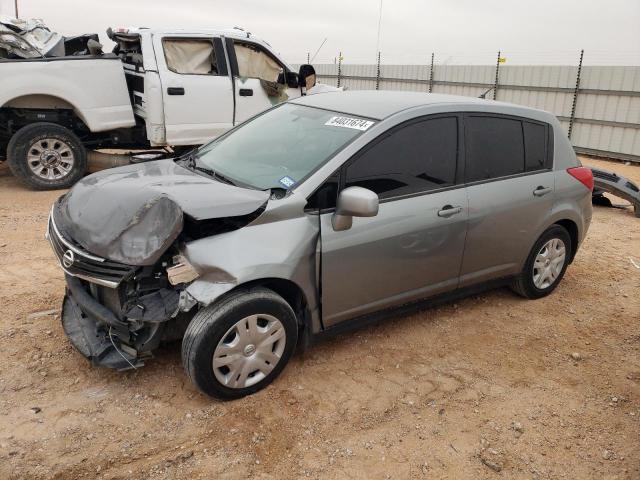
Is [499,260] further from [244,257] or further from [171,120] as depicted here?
[171,120]

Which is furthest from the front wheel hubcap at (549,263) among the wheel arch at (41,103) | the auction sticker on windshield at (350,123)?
the wheel arch at (41,103)

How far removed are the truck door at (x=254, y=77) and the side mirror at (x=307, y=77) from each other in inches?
9.0

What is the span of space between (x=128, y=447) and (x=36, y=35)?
7.11 meters

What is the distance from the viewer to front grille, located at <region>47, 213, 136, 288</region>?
9.20 feet

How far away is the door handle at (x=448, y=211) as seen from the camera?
3625mm

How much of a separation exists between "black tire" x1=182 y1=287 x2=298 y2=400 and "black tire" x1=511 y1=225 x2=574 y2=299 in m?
2.33

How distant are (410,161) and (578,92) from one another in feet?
39.8

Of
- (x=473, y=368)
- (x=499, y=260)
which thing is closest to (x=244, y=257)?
(x=473, y=368)

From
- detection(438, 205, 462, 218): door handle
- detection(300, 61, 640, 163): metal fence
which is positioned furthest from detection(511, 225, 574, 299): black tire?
detection(300, 61, 640, 163): metal fence

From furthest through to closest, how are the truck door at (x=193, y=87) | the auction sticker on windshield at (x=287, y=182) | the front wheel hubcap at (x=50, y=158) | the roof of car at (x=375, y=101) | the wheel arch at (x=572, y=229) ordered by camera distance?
the truck door at (x=193, y=87) < the front wheel hubcap at (x=50, y=158) < the wheel arch at (x=572, y=229) < the roof of car at (x=375, y=101) < the auction sticker on windshield at (x=287, y=182)

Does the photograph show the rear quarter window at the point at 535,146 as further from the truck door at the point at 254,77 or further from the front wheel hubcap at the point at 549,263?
the truck door at the point at 254,77

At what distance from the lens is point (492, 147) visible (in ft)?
13.1

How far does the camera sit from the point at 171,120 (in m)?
7.41

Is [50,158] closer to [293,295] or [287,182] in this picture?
[287,182]
